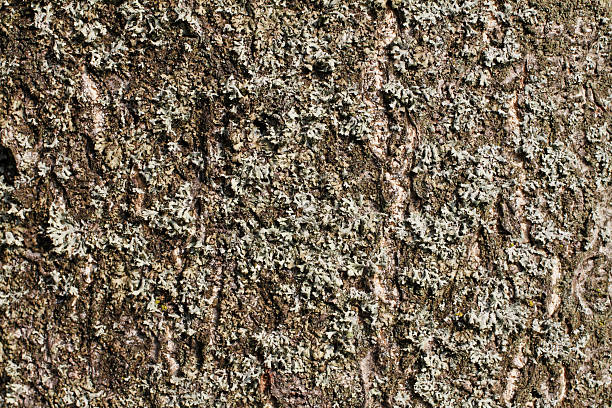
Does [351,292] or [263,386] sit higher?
[351,292]

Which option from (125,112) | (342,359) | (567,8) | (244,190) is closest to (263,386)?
(342,359)

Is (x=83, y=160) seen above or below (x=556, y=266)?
above

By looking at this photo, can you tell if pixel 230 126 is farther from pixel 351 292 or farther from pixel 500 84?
pixel 500 84

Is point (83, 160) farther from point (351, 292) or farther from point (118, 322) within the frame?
point (351, 292)

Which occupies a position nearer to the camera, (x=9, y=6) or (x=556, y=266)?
(x=9, y=6)

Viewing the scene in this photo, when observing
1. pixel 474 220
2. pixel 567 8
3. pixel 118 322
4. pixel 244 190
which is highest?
pixel 567 8

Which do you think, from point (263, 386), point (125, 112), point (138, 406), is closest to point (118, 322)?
point (138, 406)
